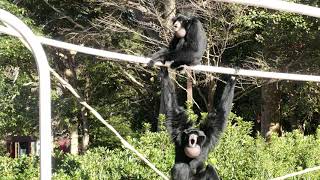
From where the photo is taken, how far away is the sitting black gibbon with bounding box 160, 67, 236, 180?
14.7 ft

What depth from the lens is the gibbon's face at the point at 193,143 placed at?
4422 millimetres

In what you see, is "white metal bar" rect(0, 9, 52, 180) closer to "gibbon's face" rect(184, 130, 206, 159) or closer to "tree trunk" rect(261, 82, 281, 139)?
"gibbon's face" rect(184, 130, 206, 159)

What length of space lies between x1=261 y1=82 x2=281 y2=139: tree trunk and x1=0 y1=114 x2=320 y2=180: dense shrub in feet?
20.9

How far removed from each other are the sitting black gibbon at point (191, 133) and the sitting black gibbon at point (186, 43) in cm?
21

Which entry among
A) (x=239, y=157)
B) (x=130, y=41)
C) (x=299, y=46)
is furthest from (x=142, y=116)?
(x=239, y=157)

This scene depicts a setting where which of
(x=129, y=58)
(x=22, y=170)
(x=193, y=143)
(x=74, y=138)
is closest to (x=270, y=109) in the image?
(x=74, y=138)

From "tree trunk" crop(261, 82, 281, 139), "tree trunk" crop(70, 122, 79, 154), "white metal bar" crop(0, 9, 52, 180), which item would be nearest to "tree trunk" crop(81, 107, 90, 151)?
"tree trunk" crop(70, 122, 79, 154)

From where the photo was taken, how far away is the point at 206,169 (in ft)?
15.0

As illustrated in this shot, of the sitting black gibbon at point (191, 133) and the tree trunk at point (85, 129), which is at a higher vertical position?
the tree trunk at point (85, 129)

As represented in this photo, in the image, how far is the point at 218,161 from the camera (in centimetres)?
663

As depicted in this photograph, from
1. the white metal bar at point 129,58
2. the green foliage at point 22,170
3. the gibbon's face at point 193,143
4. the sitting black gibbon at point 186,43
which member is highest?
the sitting black gibbon at point 186,43


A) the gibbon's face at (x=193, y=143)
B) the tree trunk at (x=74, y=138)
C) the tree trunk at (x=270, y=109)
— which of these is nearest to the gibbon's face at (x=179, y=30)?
the gibbon's face at (x=193, y=143)

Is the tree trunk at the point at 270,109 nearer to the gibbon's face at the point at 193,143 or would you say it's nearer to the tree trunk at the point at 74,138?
the tree trunk at the point at 74,138

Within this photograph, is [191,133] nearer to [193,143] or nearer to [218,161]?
[193,143]
